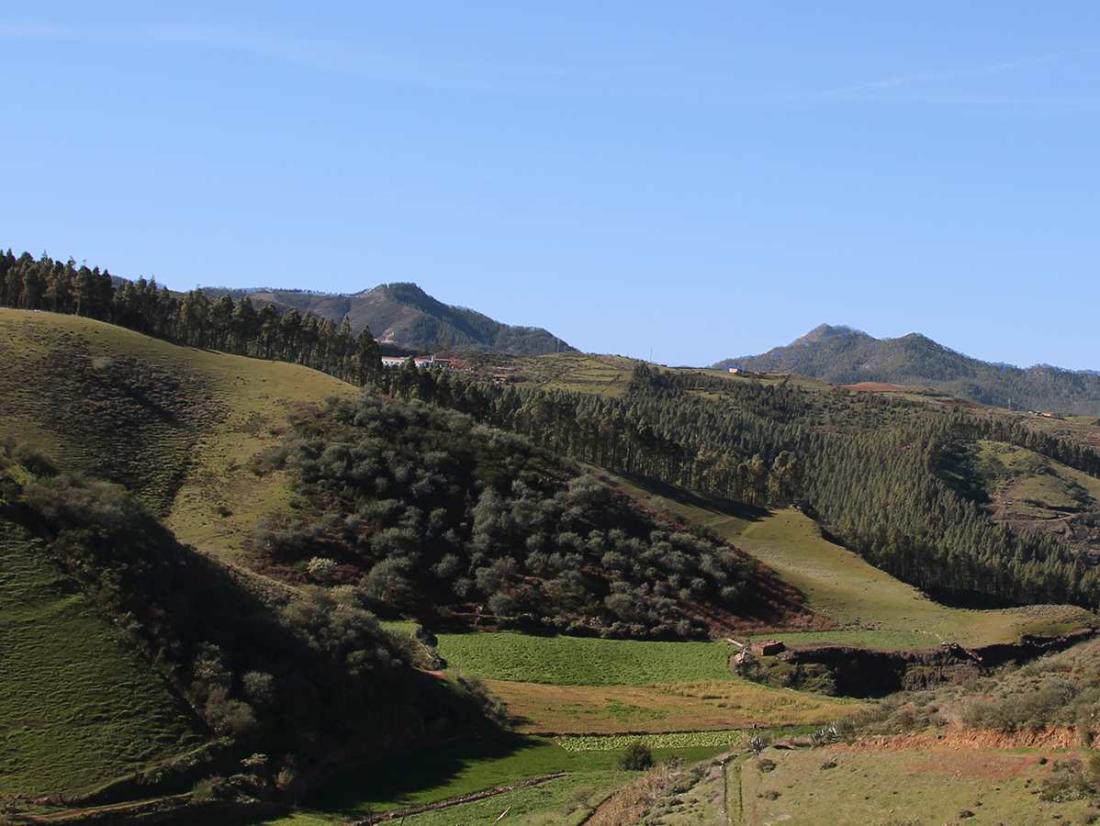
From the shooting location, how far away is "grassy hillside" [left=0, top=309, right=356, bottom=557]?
82.2m

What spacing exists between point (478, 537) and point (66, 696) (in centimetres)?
5033

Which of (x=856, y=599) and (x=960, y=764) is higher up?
(x=960, y=764)

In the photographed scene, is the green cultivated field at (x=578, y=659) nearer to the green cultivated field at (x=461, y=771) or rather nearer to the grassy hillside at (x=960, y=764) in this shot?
the green cultivated field at (x=461, y=771)

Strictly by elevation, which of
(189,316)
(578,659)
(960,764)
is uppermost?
(189,316)

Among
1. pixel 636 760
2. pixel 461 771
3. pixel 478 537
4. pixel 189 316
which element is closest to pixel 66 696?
pixel 461 771

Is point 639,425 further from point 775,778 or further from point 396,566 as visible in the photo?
point 775,778

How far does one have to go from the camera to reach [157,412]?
95.4 metres

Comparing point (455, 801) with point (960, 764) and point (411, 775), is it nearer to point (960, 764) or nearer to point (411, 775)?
point (411, 775)

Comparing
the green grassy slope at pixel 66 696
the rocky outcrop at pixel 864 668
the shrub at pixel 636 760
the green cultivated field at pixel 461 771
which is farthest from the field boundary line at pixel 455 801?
the rocky outcrop at pixel 864 668

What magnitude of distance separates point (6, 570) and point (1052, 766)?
40.3 metres

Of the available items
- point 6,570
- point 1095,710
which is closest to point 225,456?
point 6,570

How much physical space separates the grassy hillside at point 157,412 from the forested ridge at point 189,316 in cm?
1489

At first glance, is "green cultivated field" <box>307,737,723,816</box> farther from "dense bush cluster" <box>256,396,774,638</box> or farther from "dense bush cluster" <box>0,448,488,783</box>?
"dense bush cluster" <box>256,396,774,638</box>

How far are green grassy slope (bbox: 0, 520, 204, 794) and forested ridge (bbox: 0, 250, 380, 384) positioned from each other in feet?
277
